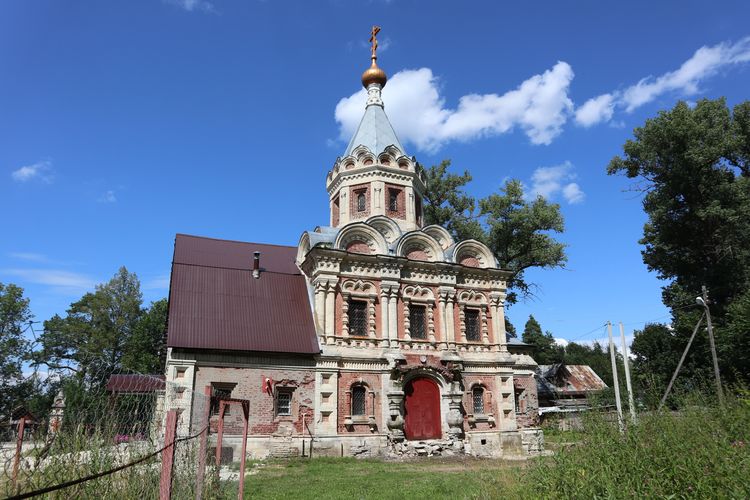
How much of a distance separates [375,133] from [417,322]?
10008 mm

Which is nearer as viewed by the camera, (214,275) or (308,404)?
(308,404)

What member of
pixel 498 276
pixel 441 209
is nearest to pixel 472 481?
pixel 498 276

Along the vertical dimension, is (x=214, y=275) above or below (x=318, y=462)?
above

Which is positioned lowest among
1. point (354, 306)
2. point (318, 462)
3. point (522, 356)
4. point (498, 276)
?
point (318, 462)

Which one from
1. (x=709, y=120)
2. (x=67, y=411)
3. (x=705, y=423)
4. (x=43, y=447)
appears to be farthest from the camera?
(x=709, y=120)

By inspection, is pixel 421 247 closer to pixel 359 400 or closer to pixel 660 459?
pixel 359 400

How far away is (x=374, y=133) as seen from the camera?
26938mm

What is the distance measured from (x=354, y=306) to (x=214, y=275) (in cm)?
589

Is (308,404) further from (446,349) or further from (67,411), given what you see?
(67,411)

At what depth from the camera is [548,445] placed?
68.4ft

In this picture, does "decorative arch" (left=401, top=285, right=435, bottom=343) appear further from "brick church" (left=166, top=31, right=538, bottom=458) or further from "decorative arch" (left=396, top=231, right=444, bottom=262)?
"decorative arch" (left=396, top=231, right=444, bottom=262)

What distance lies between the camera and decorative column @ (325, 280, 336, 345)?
68.3 ft

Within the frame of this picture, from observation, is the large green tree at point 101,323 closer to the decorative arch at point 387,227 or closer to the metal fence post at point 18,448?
the decorative arch at point 387,227

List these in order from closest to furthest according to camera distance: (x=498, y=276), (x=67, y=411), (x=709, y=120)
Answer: (x=67, y=411) → (x=498, y=276) → (x=709, y=120)
